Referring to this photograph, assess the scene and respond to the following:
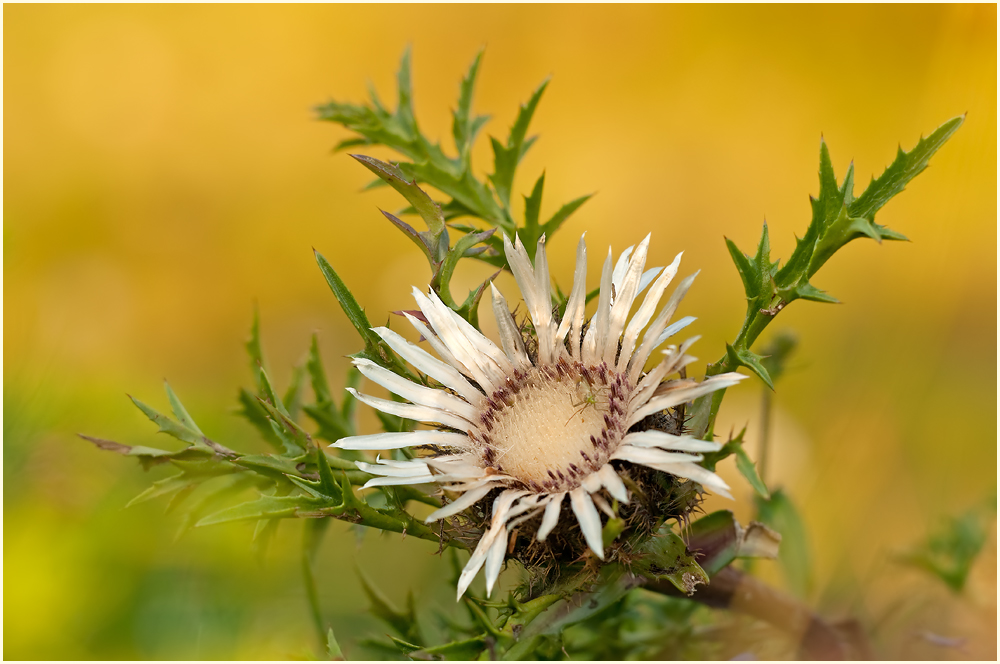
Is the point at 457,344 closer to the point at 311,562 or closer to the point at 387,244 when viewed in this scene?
the point at 311,562

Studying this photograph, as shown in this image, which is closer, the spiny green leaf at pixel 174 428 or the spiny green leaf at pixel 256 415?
the spiny green leaf at pixel 174 428

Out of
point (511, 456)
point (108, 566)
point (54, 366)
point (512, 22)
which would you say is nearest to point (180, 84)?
point (512, 22)

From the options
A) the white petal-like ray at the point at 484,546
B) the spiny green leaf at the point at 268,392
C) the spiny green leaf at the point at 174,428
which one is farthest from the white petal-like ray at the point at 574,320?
the spiny green leaf at the point at 174,428

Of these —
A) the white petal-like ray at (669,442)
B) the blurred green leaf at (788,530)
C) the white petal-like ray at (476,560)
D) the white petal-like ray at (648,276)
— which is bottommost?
the blurred green leaf at (788,530)

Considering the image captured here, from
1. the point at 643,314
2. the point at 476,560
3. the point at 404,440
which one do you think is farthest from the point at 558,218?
the point at 476,560

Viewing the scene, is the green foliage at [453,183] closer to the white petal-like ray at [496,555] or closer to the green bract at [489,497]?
the green bract at [489,497]

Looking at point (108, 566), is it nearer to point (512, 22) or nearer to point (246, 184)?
point (246, 184)

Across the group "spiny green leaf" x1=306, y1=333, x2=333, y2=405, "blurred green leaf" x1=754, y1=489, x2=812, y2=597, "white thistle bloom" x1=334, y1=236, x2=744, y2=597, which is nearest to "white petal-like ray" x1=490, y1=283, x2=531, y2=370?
"white thistle bloom" x1=334, y1=236, x2=744, y2=597
